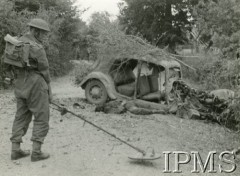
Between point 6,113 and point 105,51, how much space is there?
330 cm

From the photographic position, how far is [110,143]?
7.00 meters

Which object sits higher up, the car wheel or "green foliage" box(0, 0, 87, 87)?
"green foliage" box(0, 0, 87, 87)

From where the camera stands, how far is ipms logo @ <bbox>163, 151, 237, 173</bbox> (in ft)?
19.1

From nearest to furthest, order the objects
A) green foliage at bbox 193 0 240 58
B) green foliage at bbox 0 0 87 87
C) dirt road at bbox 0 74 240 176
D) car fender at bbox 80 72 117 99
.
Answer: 1. dirt road at bbox 0 74 240 176
2. car fender at bbox 80 72 117 99
3. green foliage at bbox 193 0 240 58
4. green foliage at bbox 0 0 87 87

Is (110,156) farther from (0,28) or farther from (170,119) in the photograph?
(0,28)

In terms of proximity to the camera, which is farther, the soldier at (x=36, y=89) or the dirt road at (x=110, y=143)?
the soldier at (x=36, y=89)

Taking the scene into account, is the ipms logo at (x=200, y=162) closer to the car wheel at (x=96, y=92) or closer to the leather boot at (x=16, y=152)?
the leather boot at (x=16, y=152)

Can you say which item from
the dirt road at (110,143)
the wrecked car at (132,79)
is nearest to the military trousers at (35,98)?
the dirt road at (110,143)

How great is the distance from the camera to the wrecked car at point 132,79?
10.5 meters

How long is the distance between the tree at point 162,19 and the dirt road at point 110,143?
18.1 m

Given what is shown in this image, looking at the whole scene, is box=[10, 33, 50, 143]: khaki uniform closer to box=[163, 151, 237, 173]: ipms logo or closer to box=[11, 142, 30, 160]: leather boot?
box=[11, 142, 30, 160]: leather boot

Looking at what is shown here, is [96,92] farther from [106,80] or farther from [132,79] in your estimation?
[132,79]

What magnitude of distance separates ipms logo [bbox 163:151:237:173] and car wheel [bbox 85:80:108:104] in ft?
15.7

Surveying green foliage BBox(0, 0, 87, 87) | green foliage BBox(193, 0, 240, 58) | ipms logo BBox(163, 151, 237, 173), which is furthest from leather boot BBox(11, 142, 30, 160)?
green foliage BBox(0, 0, 87, 87)
